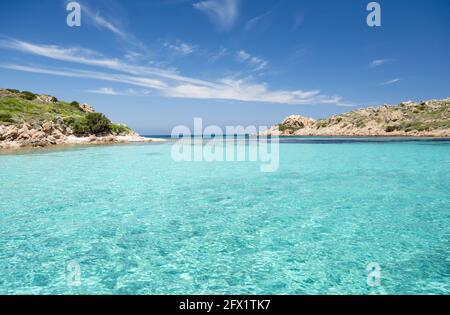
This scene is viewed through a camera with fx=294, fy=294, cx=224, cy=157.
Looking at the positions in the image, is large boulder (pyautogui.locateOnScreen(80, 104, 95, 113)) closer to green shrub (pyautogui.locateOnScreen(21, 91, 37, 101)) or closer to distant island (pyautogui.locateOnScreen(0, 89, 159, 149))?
distant island (pyautogui.locateOnScreen(0, 89, 159, 149))

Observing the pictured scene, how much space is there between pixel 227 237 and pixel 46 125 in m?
59.7

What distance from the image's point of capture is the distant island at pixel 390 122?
80.0m

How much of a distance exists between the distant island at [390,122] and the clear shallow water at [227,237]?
251 ft

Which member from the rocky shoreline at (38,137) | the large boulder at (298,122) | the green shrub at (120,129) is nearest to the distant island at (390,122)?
the large boulder at (298,122)

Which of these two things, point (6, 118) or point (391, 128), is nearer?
point (6, 118)

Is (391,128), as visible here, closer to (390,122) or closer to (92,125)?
(390,122)

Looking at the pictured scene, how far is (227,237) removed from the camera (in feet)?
28.4

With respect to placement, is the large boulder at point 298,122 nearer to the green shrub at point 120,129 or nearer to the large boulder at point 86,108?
the green shrub at point 120,129

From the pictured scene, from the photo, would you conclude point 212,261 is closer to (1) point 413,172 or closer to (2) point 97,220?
(2) point 97,220
